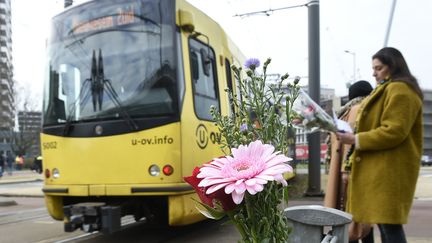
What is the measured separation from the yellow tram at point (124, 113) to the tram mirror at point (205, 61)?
A: 19mm

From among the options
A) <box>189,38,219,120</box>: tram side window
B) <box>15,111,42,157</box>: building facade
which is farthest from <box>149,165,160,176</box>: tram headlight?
<box>15,111,42,157</box>: building facade

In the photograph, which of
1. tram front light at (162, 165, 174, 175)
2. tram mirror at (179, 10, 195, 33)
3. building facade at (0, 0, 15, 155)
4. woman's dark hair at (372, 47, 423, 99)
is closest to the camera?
woman's dark hair at (372, 47, 423, 99)

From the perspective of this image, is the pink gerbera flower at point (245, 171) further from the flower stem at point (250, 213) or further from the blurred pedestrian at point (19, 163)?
the blurred pedestrian at point (19, 163)

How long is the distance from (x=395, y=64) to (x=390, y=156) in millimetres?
627

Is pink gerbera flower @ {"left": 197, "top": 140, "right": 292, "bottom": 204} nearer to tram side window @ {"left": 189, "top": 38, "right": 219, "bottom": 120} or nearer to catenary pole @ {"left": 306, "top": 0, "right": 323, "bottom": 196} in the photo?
tram side window @ {"left": 189, "top": 38, "right": 219, "bottom": 120}

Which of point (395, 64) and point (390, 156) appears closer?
point (390, 156)

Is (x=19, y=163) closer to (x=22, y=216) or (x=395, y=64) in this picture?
(x=22, y=216)

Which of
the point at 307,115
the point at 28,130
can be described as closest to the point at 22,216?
the point at 307,115

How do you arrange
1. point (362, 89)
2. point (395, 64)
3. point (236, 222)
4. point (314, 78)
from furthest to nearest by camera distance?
point (314, 78) < point (362, 89) < point (395, 64) < point (236, 222)

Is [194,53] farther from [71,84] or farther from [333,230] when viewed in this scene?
[333,230]

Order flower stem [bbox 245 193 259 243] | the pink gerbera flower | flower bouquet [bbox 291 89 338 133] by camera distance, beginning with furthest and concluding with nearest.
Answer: flower bouquet [bbox 291 89 338 133]
flower stem [bbox 245 193 259 243]
the pink gerbera flower

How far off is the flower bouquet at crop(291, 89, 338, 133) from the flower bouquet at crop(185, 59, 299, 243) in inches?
5.4

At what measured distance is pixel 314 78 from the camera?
10820 mm

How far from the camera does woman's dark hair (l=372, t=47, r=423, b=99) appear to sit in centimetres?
307
